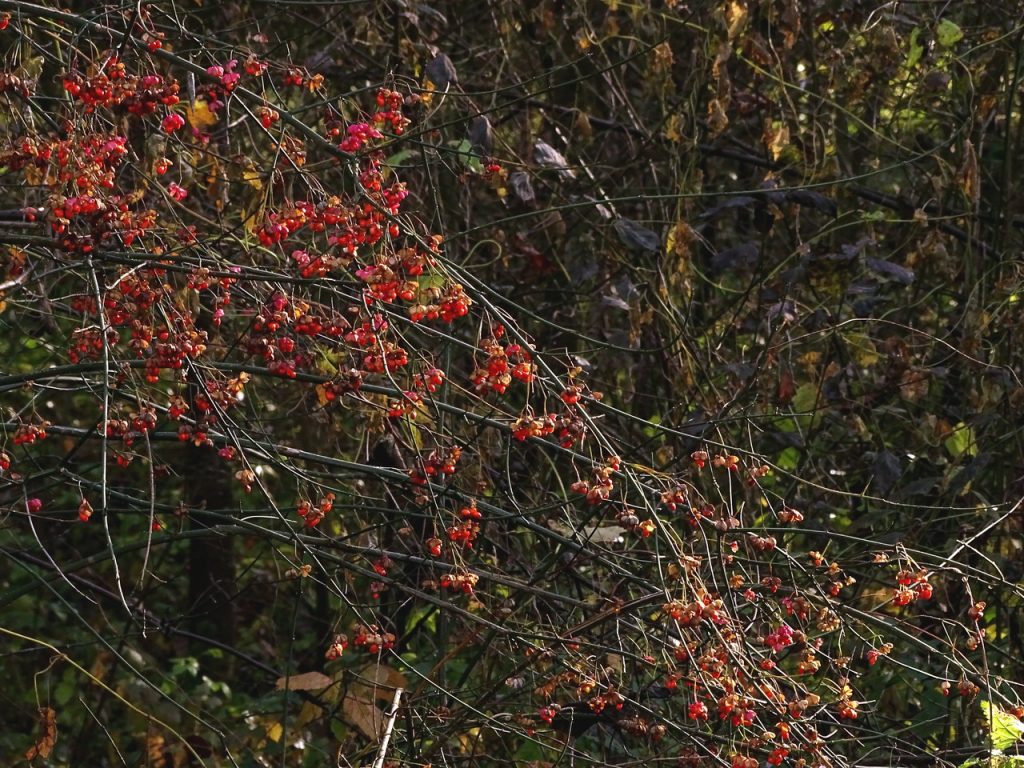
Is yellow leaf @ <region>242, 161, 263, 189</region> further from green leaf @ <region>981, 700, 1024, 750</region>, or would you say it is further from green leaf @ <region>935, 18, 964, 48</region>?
green leaf @ <region>935, 18, 964, 48</region>

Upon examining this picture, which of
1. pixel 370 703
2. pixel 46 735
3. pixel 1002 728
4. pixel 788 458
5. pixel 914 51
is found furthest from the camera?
pixel 788 458

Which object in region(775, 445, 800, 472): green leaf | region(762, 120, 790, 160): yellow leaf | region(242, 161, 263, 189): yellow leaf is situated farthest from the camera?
region(775, 445, 800, 472): green leaf

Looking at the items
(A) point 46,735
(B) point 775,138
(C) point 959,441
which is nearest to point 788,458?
(C) point 959,441

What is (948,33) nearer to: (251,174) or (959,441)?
(959,441)

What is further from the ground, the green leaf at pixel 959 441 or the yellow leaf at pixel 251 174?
the yellow leaf at pixel 251 174

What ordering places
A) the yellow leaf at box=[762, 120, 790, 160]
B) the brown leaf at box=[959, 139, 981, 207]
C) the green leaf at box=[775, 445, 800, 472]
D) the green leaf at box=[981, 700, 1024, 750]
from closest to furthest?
the green leaf at box=[981, 700, 1024, 750]
the brown leaf at box=[959, 139, 981, 207]
the yellow leaf at box=[762, 120, 790, 160]
the green leaf at box=[775, 445, 800, 472]

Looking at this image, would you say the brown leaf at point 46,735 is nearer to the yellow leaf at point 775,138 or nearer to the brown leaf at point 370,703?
the brown leaf at point 370,703

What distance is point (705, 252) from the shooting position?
4.84 metres

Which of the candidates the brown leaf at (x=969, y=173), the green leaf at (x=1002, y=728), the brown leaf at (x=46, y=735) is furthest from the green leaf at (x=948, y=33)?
the brown leaf at (x=46, y=735)

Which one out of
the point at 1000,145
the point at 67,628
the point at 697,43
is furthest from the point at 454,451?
the point at 67,628

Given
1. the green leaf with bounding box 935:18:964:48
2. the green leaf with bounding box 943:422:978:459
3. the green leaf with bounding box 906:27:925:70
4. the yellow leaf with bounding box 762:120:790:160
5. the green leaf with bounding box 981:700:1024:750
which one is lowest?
the green leaf with bounding box 943:422:978:459

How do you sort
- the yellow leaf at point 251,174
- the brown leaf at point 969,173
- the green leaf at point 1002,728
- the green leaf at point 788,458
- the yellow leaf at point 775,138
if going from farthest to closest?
1. the green leaf at point 788,458
2. the yellow leaf at point 775,138
3. the brown leaf at point 969,173
4. the yellow leaf at point 251,174
5. the green leaf at point 1002,728

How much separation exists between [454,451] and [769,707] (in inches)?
29.8

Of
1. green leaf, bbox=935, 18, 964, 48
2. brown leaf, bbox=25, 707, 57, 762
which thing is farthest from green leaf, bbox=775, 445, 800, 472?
brown leaf, bbox=25, 707, 57, 762
